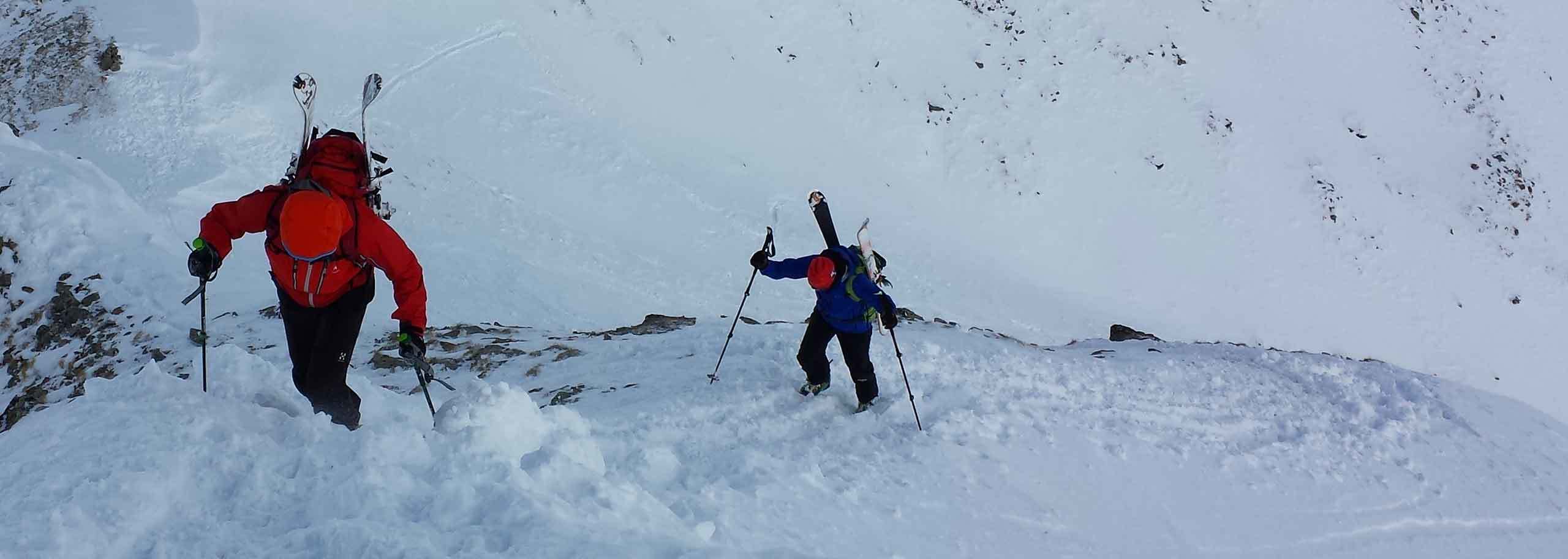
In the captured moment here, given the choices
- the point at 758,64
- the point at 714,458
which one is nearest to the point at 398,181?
the point at 758,64

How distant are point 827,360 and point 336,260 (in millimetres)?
3790

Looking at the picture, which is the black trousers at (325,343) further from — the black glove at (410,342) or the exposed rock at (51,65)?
the exposed rock at (51,65)

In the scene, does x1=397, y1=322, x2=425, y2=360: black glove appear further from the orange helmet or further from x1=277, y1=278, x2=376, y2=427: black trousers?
the orange helmet

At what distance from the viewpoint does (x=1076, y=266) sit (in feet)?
60.2

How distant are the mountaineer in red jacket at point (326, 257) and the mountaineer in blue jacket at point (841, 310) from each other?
94.9 inches

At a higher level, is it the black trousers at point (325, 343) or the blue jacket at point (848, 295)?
the blue jacket at point (848, 295)

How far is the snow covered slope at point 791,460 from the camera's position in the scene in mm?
3854

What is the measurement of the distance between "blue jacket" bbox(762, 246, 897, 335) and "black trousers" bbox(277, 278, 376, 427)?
2.79 metres

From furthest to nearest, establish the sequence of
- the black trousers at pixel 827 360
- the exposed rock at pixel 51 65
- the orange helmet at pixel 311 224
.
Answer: the exposed rock at pixel 51 65
the black trousers at pixel 827 360
the orange helmet at pixel 311 224

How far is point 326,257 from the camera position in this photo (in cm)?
493

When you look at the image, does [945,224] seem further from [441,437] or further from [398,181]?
[441,437]

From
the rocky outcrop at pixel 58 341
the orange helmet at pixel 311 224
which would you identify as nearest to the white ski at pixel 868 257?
the orange helmet at pixel 311 224

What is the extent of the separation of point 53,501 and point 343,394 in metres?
1.66

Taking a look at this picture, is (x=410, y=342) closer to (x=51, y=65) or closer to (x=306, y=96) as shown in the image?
(x=306, y=96)
